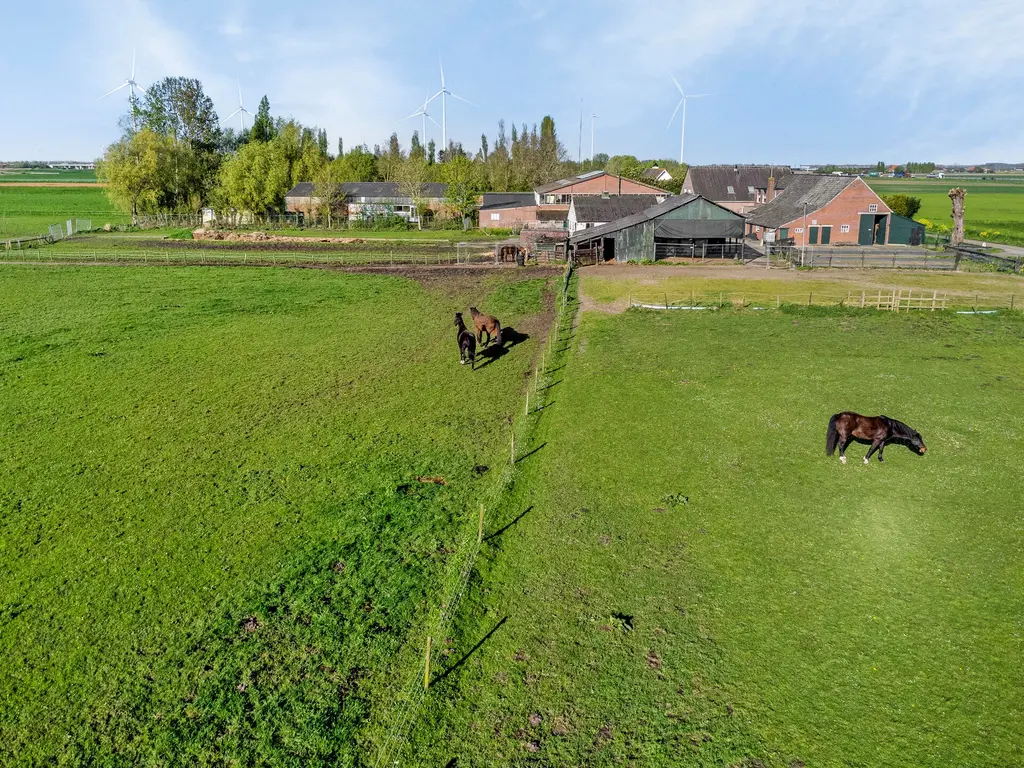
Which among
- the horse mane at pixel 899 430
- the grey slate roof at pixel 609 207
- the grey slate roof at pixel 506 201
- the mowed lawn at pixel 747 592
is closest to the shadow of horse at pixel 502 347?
the mowed lawn at pixel 747 592

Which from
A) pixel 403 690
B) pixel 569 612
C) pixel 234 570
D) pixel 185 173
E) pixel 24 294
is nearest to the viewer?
pixel 403 690

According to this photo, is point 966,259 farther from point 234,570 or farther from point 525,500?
point 234,570

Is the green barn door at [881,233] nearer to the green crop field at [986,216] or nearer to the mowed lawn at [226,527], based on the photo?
the green crop field at [986,216]

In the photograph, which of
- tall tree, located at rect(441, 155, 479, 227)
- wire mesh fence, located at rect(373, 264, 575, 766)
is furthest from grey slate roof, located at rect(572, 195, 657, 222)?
wire mesh fence, located at rect(373, 264, 575, 766)

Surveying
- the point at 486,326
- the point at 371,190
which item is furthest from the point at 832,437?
the point at 371,190

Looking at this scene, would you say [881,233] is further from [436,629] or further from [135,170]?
[135,170]

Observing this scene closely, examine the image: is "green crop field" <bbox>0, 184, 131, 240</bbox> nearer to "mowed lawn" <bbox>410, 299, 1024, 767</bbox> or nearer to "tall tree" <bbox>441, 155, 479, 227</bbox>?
"tall tree" <bbox>441, 155, 479, 227</bbox>

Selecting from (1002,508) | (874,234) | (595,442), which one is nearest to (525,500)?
(595,442)
